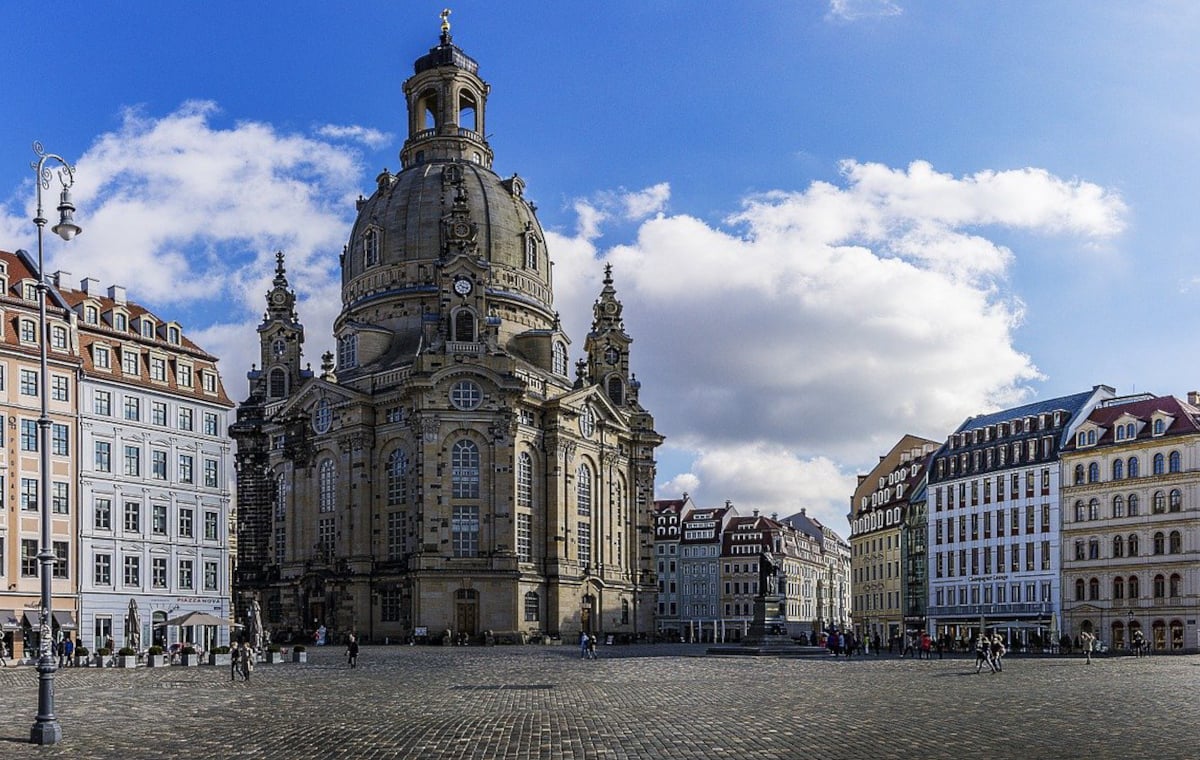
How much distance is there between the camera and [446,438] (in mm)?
111500

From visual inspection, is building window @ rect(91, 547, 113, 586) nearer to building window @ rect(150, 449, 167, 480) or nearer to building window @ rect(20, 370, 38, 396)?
building window @ rect(150, 449, 167, 480)

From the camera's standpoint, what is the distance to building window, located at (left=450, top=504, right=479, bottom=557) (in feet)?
364

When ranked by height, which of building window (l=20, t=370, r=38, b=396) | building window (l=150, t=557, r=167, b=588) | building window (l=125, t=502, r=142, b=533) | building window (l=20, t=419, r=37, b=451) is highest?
building window (l=20, t=370, r=38, b=396)

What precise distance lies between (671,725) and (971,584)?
307 ft

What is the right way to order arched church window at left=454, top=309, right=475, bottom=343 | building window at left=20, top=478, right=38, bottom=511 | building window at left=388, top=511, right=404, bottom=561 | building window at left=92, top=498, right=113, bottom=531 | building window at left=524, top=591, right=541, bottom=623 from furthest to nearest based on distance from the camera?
arched church window at left=454, top=309, right=475, bottom=343, building window at left=388, top=511, right=404, bottom=561, building window at left=524, top=591, right=541, bottom=623, building window at left=92, top=498, right=113, bottom=531, building window at left=20, top=478, right=38, bottom=511

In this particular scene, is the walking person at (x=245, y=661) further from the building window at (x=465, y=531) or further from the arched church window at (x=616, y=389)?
the arched church window at (x=616, y=389)

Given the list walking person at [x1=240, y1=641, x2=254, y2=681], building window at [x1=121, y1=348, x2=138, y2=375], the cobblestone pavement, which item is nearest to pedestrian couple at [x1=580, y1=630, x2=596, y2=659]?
the cobblestone pavement

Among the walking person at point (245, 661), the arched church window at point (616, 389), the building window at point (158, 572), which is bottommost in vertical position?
the walking person at point (245, 661)

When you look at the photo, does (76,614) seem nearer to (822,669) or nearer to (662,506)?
(822,669)

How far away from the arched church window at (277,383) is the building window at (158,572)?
49559mm

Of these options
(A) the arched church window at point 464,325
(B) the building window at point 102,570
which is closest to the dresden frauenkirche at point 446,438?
(A) the arched church window at point 464,325

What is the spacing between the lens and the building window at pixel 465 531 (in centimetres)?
11094

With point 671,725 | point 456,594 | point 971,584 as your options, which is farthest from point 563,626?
point 671,725

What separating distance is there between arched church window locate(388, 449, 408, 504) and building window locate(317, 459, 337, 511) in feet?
19.7
